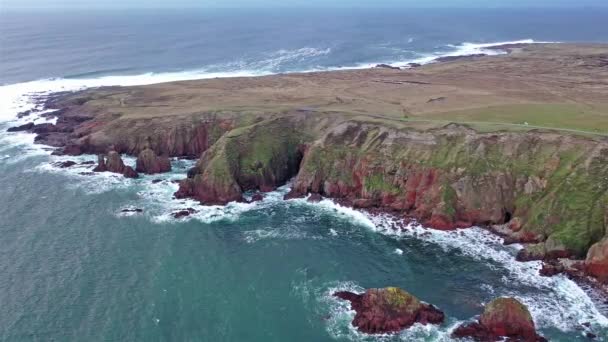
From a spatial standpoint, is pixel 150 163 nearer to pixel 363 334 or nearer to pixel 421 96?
pixel 363 334

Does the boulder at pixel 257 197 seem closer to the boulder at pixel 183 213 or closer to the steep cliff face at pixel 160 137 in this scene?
the boulder at pixel 183 213

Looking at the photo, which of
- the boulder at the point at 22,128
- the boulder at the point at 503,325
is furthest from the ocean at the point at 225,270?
the boulder at the point at 22,128

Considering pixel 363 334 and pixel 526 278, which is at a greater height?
pixel 526 278

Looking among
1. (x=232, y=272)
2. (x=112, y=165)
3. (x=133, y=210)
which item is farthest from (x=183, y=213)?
(x=112, y=165)

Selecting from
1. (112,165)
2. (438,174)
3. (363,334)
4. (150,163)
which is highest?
(438,174)

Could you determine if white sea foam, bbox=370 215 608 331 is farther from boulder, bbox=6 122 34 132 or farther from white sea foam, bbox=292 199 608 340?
boulder, bbox=6 122 34 132

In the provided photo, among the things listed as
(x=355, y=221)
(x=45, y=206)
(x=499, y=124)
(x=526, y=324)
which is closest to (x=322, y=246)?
(x=355, y=221)

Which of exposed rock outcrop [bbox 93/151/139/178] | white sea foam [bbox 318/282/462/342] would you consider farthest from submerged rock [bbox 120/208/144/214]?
white sea foam [bbox 318/282/462/342]
